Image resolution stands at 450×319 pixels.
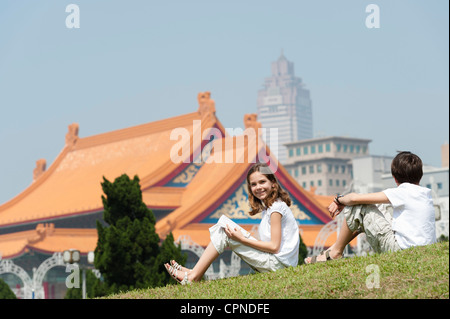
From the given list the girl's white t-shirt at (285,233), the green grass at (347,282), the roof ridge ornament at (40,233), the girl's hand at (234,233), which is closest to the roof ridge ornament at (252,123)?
the roof ridge ornament at (40,233)

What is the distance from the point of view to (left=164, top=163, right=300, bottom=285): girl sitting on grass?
5.60 metres

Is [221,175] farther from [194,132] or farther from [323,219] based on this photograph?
[323,219]

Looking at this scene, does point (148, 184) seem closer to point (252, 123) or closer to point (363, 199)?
point (252, 123)

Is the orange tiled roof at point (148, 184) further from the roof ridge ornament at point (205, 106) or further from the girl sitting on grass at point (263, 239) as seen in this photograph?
the girl sitting on grass at point (263, 239)

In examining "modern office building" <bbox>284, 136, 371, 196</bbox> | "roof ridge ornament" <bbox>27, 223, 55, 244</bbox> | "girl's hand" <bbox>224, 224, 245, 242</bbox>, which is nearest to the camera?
"girl's hand" <bbox>224, 224, 245, 242</bbox>

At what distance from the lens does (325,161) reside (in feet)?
276

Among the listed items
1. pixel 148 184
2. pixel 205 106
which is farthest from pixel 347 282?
pixel 205 106

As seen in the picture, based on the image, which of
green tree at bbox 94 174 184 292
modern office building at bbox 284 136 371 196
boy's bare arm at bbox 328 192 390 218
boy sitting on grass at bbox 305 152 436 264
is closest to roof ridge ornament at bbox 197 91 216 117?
green tree at bbox 94 174 184 292

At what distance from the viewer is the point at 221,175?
24125 mm

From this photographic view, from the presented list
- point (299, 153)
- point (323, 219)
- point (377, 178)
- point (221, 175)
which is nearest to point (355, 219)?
point (221, 175)

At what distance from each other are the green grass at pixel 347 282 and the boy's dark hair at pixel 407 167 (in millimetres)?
476

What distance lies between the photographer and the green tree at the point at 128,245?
1388 cm

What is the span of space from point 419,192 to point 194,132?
20004 mm

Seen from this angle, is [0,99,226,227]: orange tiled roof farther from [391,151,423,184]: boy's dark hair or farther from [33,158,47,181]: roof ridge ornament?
[391,151,423,184]: boy's dark hair
